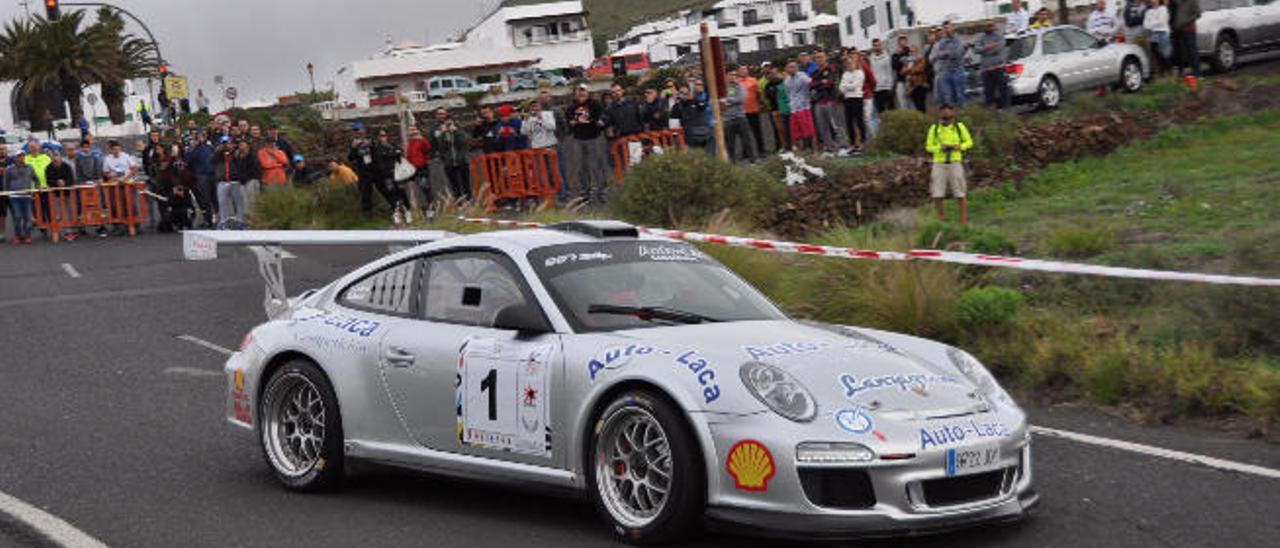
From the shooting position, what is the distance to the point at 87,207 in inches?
1184

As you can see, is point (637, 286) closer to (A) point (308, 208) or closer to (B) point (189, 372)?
(B) point (189, 372)

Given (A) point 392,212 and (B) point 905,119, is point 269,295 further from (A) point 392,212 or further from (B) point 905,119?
(A) point 392,212

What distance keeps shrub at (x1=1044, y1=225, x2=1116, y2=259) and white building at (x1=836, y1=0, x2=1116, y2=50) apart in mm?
59464

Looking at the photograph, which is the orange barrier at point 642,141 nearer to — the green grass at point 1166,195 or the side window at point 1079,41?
the green grass at point 1166,195

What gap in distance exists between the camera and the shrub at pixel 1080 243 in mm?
14789

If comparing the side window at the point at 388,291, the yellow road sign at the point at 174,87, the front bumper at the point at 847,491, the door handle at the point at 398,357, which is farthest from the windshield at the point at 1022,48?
the yellow road sign at the point at 174,87

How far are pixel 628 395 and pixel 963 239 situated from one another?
7.57m

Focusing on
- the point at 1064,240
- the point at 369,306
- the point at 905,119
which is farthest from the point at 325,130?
the point at 369,306

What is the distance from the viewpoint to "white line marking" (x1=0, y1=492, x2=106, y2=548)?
7637mm

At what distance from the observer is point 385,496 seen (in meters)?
8.50

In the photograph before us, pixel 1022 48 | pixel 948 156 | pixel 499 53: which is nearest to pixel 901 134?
pixel 948 156

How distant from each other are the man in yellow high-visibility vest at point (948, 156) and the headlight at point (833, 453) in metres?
12.2

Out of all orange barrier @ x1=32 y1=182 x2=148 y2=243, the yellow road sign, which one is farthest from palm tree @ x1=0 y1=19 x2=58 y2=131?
orange barrier @ x1=32 y1=182 x2=148 y2=243

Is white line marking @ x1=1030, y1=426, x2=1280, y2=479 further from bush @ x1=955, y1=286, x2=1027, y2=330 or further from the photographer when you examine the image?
the photographer
